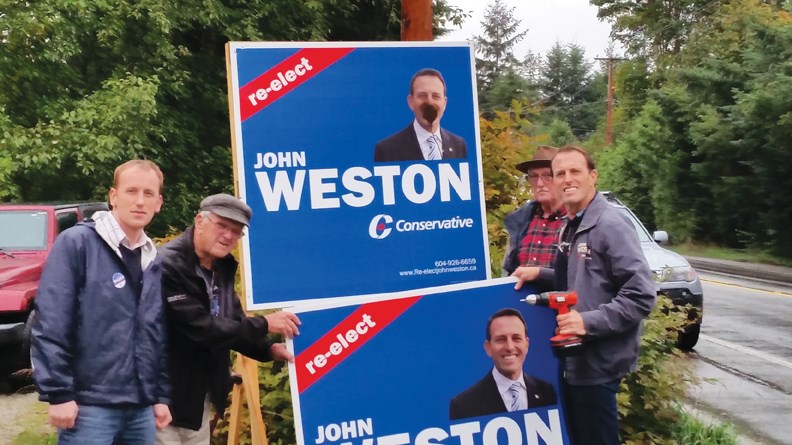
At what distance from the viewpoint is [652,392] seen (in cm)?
488

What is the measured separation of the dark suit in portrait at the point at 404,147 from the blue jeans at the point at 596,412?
4.28 ft

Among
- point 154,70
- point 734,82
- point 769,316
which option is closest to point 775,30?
point 734,82

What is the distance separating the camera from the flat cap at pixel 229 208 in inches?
123

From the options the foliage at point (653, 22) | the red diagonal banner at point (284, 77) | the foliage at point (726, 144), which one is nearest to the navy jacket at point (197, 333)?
the red diagonal banner at point (284, 77)

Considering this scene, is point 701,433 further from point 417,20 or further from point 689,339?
point 689,339

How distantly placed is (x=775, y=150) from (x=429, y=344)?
2210 cm

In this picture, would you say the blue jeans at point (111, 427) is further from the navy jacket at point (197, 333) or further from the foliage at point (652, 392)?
the foliage at point (652, 392)

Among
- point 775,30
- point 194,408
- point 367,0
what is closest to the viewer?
point 194,408

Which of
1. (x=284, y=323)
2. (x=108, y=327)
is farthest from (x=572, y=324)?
(x=108, y=327)

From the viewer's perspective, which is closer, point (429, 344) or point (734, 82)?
point (429, 344)

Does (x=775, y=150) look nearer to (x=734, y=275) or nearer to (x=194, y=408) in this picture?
(x=734, y=275)

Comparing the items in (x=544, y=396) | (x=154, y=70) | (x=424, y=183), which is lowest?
(x=544, y=396)

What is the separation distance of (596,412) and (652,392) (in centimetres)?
166

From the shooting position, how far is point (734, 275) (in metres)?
21.4
